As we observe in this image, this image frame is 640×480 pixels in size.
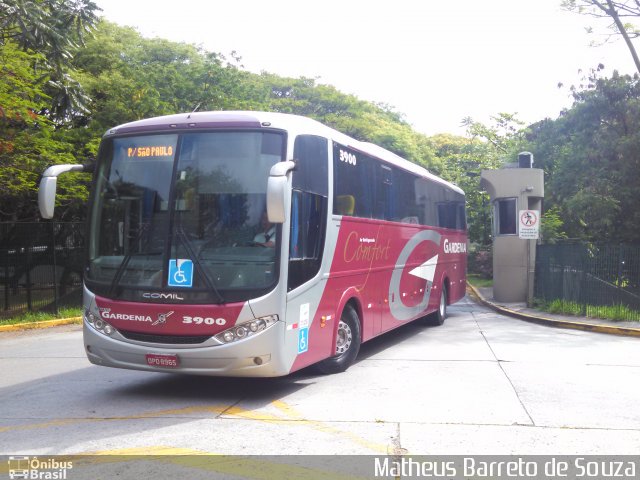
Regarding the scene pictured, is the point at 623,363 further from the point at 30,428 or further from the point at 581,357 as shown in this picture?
the point at 30,428

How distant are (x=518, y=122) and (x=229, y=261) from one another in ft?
137

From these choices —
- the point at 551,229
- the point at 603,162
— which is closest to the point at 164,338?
the point at 603,162

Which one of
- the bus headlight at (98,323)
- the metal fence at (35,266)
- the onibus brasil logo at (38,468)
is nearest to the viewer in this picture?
the onibus brasil logo at (38,468)

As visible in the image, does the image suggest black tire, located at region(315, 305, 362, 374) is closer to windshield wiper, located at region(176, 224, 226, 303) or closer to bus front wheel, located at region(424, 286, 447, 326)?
windshield wiper, located at region(176, 224, 226, 303)

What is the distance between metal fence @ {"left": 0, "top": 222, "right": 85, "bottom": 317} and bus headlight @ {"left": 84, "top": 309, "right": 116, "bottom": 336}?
10629mm

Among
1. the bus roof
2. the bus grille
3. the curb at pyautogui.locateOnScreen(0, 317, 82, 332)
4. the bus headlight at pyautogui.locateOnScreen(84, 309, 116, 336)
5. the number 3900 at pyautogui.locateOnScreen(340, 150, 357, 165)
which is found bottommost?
the curb at pyautogui.locateOnScreen(0, 317, 82, 332)

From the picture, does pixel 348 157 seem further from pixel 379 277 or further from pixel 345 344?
pixel 345 344

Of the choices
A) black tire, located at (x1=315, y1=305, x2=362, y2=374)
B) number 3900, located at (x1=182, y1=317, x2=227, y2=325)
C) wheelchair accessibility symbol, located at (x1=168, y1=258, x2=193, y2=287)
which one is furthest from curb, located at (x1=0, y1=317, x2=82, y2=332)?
number 3900, located at (x1=182, y1=317, x2=227, y2=325)

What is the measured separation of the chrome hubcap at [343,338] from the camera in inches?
363

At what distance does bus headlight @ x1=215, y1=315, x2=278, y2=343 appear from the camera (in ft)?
23.3

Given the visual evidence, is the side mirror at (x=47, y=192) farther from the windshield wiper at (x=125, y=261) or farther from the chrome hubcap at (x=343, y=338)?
the chrome hubcap at (x=343, y=338)

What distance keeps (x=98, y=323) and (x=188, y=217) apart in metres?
1.71

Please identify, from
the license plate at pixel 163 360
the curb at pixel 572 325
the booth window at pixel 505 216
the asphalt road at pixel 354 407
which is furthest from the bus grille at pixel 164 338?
the booth window at pixel 505 216

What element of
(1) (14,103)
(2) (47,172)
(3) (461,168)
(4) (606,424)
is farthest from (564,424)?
(3) (461,168)
